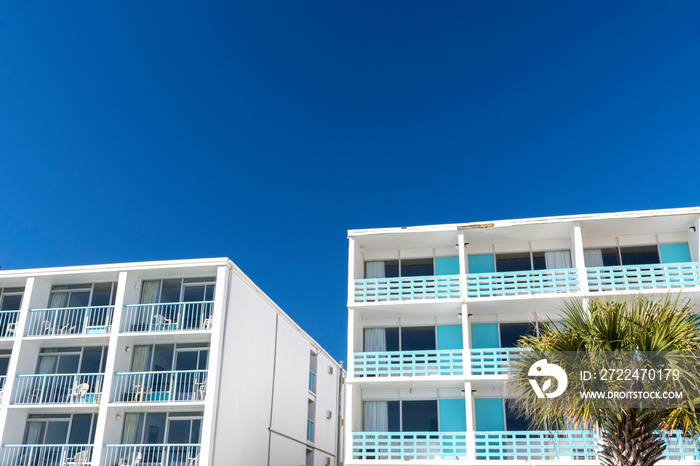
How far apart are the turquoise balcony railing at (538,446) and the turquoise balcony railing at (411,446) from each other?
2.54 feet

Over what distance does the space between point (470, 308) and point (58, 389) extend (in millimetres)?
15863

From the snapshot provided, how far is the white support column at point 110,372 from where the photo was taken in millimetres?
22031

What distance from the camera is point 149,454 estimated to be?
72.9 ft

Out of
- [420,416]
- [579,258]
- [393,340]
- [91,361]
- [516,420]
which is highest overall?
[579,258]

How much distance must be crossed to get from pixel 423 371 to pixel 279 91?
32276 mm

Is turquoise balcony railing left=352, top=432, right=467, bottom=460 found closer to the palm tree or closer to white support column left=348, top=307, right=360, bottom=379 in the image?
white support column left=348, top=307, right=360, bottom=379

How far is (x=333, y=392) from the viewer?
131 ft

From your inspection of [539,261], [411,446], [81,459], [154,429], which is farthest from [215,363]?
[539,261]

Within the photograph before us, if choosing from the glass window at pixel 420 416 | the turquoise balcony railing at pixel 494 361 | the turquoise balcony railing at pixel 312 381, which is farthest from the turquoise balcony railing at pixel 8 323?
the turquoise balcony railing at pixel 494 361

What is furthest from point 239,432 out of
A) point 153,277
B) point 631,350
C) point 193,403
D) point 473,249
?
point 631,350

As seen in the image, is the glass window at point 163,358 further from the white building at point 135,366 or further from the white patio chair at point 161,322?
the white patio chair at point 161,322

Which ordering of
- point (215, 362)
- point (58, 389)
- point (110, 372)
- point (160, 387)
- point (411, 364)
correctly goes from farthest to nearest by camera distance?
1. point (58, 389)
2. point (411, 364)
3. point (160, 387)
4. point (110, 372)
5. point (215, 362)

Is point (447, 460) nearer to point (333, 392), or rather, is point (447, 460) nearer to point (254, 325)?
point (254, 325)

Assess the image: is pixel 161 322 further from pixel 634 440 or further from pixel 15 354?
pixel 634 440
